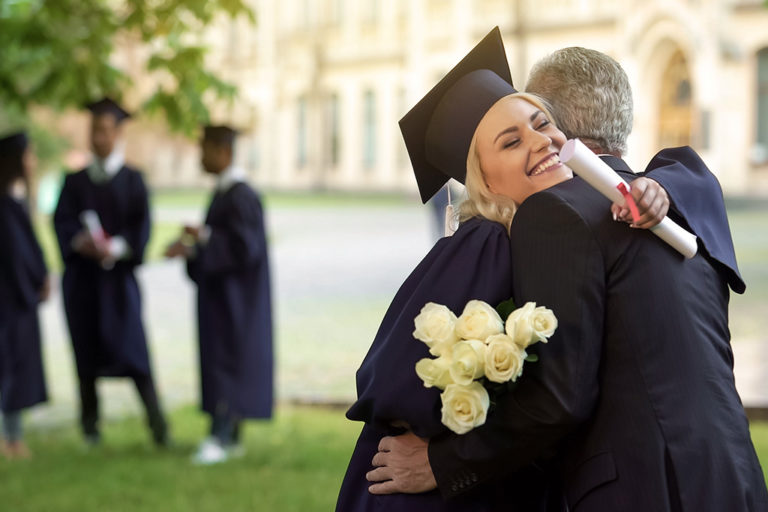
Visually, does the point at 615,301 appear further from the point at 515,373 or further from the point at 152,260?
the point at 152,260

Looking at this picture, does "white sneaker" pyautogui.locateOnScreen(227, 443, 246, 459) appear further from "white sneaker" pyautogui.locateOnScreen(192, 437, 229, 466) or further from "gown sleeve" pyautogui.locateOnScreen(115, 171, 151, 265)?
"gown sleeve" pyautogui.locateOnScreen(115, 171, 151, 265)

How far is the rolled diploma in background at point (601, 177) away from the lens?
2027 mm

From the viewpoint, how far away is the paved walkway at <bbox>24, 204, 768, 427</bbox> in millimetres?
9922

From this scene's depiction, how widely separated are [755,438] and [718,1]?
2595 centimetres

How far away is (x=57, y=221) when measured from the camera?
740 centimetres

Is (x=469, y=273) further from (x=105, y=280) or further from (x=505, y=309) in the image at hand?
(x=105, y=280)

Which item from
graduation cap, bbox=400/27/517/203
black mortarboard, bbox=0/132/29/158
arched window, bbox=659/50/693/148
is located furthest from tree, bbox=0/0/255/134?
arched window, bbox=659/50/693/148

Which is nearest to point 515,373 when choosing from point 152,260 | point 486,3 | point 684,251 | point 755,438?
point 684,251

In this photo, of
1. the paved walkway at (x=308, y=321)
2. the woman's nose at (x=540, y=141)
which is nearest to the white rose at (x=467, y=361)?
the woman's nose at (x=540, y=141)

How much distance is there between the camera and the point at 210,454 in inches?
265

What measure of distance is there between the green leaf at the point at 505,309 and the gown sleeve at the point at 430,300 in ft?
0.11

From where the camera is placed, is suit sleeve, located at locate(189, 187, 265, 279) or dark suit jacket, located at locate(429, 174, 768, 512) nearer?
dark suit jacket, located at locate(429, 174, 768, 512)

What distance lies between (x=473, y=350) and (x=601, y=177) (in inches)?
17.0

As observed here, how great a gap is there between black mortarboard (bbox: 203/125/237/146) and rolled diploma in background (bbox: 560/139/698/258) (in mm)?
5183
